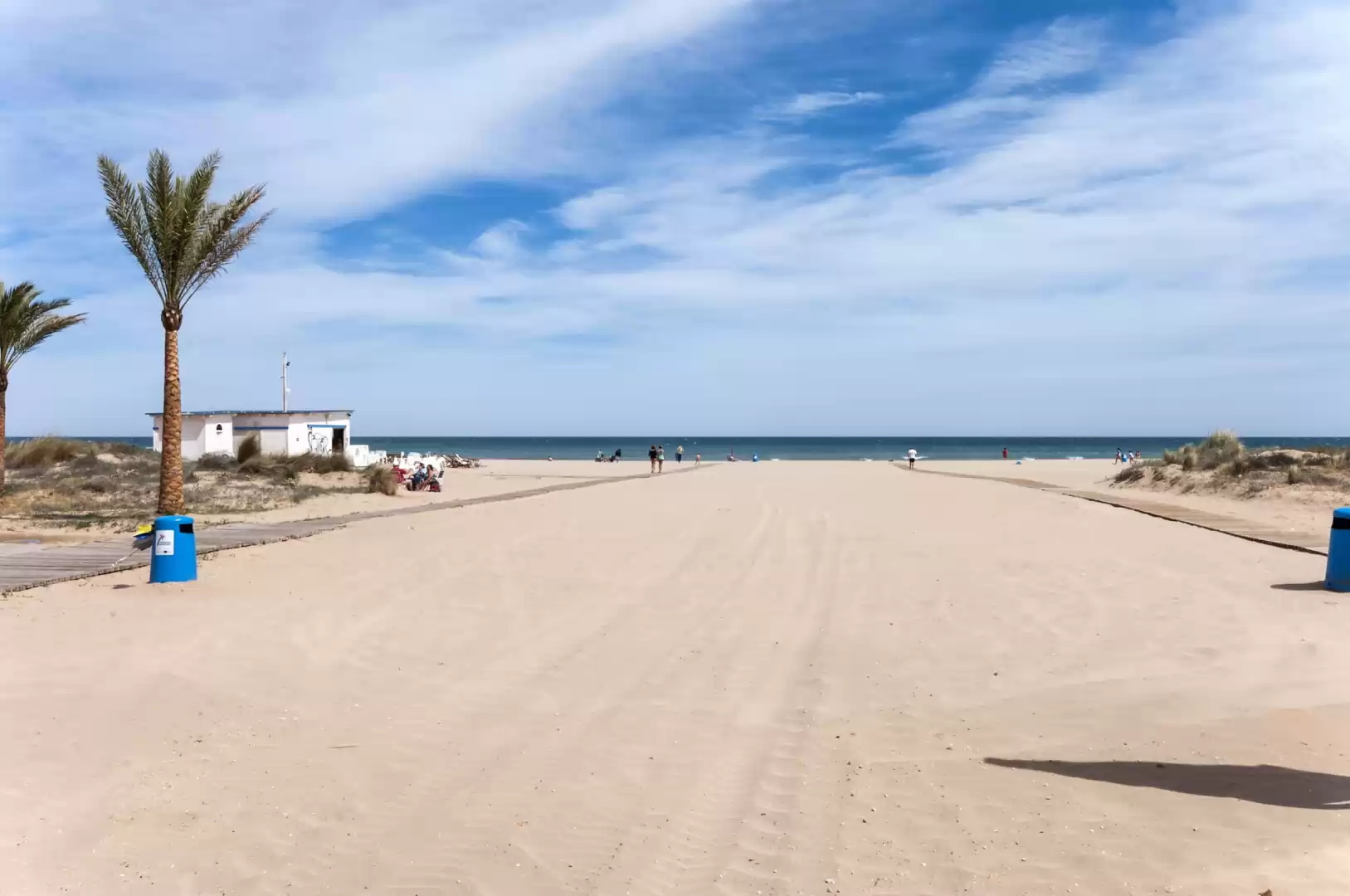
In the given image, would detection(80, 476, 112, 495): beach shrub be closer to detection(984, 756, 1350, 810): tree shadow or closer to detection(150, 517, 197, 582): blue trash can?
detection(150, 517, 197, 582): blue trash can

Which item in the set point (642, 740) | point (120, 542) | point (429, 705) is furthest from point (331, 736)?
point (120, 542)

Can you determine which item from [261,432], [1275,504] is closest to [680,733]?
[1275,504]

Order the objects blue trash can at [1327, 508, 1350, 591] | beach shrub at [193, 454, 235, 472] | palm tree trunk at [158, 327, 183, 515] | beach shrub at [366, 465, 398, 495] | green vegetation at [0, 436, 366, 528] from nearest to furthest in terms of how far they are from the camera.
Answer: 1. blue trash can at [1327, 508, 1350, 591]
2. palm tree trunk at [158, 327, 183, 515]
3. green vegetation at [0, 436, 366, 528]
4. beach shrub at [366, 465, 398, 495]
5. beach shrub at [193, 454, 235, 472]

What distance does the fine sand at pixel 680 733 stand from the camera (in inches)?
170

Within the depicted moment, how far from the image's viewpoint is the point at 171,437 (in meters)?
19.0

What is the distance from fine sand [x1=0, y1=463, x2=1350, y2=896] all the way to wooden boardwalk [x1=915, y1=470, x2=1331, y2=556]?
2.70 meters

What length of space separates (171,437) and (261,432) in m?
21.5

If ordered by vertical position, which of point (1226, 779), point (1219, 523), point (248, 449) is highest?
point (248, 449)

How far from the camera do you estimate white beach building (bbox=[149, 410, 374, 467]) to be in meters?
38.8

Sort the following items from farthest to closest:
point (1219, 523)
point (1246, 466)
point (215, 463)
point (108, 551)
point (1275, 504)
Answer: point (215, 463) < point (1246, 466) < point (1275, 504) < point (1219, 523) < point (108, 551)

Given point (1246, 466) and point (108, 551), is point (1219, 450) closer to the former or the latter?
point (1246, 466)

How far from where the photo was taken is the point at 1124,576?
1171 centimetres

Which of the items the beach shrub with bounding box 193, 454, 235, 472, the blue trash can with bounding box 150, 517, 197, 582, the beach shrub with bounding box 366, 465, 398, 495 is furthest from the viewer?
the beach shrub with bounding box 193, 454, 235, 472

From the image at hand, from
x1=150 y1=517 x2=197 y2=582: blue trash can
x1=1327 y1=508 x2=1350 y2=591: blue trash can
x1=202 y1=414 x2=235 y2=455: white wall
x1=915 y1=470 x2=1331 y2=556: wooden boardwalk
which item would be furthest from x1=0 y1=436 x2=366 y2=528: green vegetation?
x1=1327 y1=508 x2=1350 y2=591: blue trash can
